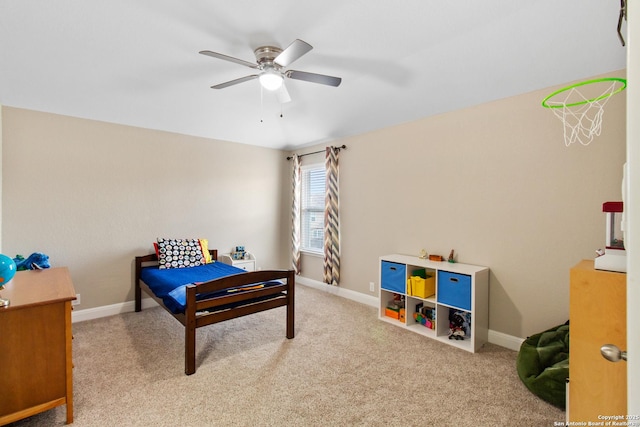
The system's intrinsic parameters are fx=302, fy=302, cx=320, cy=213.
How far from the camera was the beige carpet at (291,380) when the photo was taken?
1.92 metres

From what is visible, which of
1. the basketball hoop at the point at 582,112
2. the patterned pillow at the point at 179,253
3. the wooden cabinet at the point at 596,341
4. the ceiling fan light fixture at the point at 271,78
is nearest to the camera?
the wooden cabinet at the point at 596,341

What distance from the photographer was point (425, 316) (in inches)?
129

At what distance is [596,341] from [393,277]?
83.4 inches

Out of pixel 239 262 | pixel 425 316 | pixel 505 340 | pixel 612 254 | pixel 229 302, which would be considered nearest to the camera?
pixel 612 254

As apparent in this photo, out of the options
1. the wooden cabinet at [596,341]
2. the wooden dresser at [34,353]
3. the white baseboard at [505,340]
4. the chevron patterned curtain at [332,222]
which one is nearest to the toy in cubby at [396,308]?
the white baseboard at [505,340]

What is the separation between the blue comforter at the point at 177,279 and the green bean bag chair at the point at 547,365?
2.16m

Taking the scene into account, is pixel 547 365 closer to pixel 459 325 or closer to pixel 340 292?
pixel 459 325

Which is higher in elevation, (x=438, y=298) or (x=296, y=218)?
(x=296, y=218)

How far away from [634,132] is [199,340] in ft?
10.9

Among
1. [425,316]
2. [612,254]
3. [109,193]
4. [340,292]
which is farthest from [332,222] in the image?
[612,254]

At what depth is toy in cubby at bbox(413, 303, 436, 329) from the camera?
3.20m

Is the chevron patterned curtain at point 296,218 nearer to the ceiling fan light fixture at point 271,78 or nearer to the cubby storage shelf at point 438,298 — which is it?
the cubby storage shelf at point 438,298

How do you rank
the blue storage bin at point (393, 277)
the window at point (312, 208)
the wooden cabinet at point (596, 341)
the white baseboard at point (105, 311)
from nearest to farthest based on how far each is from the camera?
the wooden cabinet at point (596, 341) < the blue storage bin at point (393, 277) < the white baseboard at point (105, 311) < the window at point (312, 208)

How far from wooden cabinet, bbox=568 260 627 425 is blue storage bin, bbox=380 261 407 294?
1.91 meters
